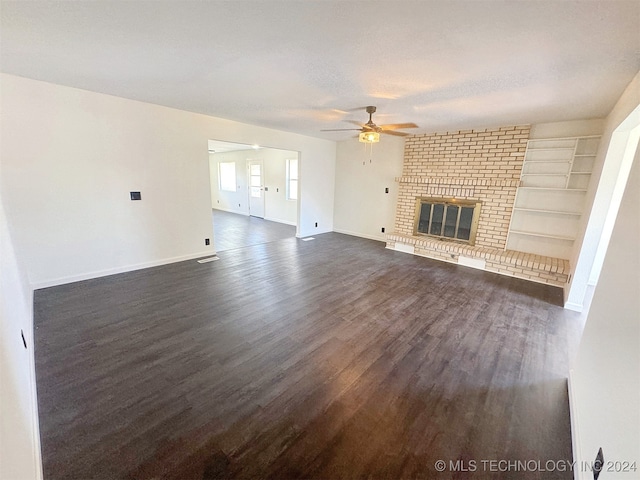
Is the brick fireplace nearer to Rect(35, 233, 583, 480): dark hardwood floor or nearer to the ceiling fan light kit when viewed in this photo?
Rect(35, 233, 583, 480): dark hardwood floor

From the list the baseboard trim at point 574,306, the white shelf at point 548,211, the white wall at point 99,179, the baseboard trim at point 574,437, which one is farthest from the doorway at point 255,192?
the baseboard trim at point 574,437

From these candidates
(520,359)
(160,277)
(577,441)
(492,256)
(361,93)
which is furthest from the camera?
(492,256)

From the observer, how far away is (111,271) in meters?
3.76

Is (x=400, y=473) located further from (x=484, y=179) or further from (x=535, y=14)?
(x=484, y=179)

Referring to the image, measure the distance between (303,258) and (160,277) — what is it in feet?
7.30

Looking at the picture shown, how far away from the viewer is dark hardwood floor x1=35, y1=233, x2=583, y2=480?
4.72ft

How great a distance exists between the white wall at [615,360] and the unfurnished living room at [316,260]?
0.06 ft

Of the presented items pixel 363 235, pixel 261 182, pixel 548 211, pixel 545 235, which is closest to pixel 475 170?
pixel 548 211

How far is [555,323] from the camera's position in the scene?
9.44 ft

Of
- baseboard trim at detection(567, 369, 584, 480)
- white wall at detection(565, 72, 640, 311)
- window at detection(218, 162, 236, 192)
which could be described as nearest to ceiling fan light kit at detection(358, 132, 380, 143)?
white wall at detection(565, 72, 640, 311)

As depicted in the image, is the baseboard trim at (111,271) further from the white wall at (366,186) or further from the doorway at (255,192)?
the white wall at (366,186)

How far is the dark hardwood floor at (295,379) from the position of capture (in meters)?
1.44

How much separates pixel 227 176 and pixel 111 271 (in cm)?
678

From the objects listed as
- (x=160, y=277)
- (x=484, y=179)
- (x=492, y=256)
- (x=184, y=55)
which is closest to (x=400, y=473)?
(x=184, y=55)
